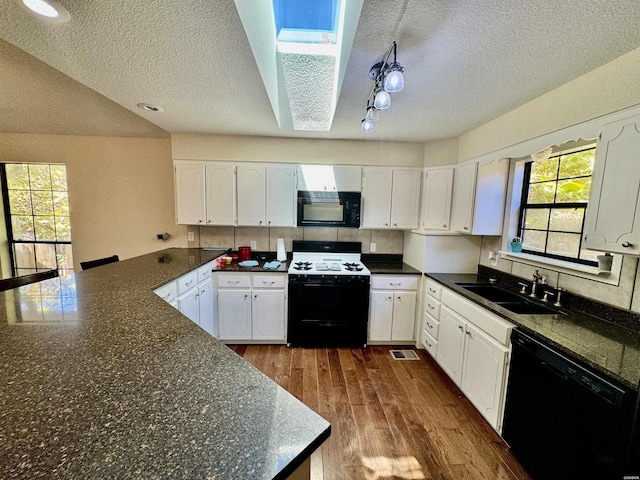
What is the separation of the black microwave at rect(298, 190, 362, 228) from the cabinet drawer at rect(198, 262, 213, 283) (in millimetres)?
1090

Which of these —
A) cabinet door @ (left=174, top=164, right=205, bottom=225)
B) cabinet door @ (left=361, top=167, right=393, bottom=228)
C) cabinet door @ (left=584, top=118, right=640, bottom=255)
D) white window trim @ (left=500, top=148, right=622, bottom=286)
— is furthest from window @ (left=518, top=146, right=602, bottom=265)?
cabinet door @ (left=174, top=164, right=205, bottom=225)

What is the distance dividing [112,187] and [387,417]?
413 cm

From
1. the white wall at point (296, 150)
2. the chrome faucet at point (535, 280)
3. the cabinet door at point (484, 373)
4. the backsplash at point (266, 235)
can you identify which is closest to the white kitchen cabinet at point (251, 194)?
the white wall at point (296, 150)

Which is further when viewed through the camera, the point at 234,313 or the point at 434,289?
the point at 234,313

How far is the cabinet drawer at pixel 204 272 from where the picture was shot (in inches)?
97.7

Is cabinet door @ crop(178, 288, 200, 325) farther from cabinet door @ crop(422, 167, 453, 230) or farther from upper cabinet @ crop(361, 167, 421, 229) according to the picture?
cabinet door @ crop(422, 167, 453, 230)

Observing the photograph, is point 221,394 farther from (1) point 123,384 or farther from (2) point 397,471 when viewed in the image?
(2) point 397,471

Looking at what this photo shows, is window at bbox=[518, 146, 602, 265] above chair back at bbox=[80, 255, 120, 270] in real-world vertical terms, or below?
A: above

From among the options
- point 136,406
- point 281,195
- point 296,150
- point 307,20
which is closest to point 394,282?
point 281,195

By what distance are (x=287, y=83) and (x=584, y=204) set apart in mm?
2370

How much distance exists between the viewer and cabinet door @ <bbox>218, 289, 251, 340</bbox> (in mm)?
2787

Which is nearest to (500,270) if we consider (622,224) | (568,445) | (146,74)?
(622,224)

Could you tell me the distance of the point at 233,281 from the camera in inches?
109

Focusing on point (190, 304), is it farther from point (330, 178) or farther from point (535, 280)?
point (535, 280)
